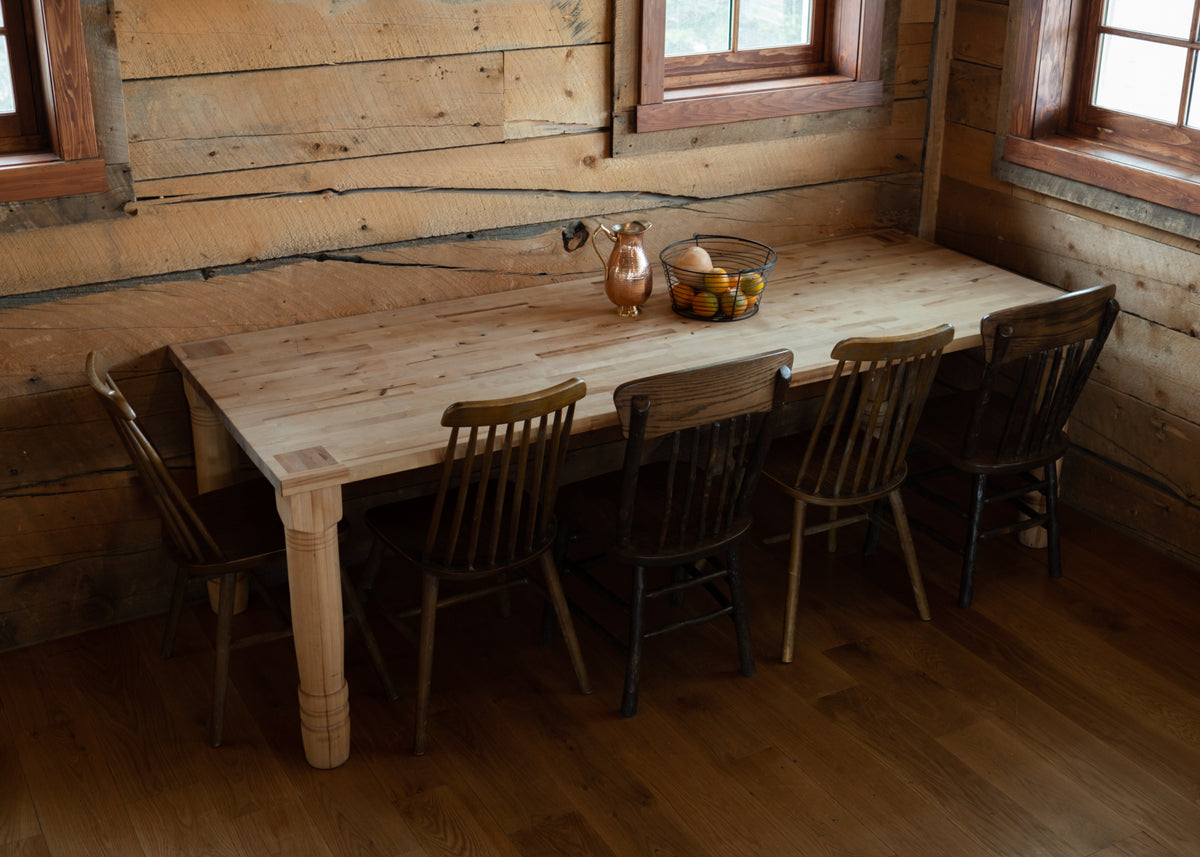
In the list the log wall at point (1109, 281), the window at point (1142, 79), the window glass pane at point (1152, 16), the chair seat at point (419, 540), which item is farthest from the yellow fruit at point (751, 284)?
the window glass pane at point (1152, 16)

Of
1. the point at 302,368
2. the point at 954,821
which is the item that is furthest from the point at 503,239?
the point at 954,821

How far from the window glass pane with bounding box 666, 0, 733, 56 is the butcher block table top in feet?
1.98

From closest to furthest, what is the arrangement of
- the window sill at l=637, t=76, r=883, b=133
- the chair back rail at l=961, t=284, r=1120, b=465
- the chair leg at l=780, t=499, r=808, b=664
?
the chair back rail at l=961, t=284, r=1120, b=465 → the chair leg at l=780, t=499, r=808, b=664 → the window sill at l=637, t=76, r=883, b=133

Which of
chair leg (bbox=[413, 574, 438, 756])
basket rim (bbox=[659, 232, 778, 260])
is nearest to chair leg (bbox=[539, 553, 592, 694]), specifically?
chair leg (bbox=[413, 574, 438, 756])

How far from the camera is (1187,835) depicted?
94.8 inches

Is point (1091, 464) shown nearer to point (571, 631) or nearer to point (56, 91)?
point (571, 631)

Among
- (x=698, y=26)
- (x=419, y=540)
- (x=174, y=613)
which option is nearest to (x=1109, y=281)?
(x=698, y=26)

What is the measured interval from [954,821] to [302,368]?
1.65 metres

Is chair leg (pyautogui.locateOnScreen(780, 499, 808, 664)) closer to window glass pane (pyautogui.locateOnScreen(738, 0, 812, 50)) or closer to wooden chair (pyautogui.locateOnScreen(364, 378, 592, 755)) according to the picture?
wooden chair (pyautogui.locateOnScreen(364, 378, 592, 755))

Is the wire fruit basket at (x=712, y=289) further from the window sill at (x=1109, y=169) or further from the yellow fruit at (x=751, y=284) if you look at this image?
the window sill at (x=1109, y=169)

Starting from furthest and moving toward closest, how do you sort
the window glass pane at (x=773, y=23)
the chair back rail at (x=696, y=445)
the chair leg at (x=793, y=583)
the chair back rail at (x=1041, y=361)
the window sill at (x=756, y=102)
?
the window glass pane at (x=773, y=23)
the window sill at (x=756, y=102)
the chair leg at (x=793, y=583)
the chair back rail at (x=1041, y=361)
the chair back rail at (x=696, y=445)

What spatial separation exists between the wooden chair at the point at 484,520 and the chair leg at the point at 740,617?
362 mm

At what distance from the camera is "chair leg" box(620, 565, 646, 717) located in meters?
2.71

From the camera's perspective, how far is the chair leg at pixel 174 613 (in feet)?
9.21
